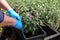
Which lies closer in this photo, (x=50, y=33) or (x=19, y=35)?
(x=19, y=35)

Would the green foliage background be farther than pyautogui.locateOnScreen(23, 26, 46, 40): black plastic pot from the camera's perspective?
Yes

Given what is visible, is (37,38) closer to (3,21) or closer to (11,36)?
(11,36)

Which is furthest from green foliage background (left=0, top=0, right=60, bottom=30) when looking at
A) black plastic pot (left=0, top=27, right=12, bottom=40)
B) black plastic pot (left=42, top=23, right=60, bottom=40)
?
black plastic pot (left=0, top=27, right=12, bottom=40)

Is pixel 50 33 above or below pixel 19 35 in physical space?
below

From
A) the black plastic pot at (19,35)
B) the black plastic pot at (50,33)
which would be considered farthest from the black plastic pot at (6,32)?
the black plastic pot at (50,33)

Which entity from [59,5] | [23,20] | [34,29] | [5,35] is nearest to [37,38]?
[34,29]

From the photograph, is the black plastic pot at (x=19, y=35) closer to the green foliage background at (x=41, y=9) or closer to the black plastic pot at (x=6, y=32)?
the black plastic pot at (x=6, y=32)

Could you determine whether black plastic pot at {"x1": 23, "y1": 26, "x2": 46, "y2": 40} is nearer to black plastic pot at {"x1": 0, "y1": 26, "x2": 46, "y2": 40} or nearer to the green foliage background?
black plastic pot at {"x1": 0, "y1": 26, "x2": 46, "y2": 40}

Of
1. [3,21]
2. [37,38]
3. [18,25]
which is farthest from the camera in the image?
[37,38]

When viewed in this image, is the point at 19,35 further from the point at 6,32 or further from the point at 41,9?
the point at 41,9

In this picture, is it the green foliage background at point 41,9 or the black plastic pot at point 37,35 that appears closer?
the black plastic pot at point 37,35

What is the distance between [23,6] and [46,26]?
0.39m

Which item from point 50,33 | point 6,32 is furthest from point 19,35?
point 50,33

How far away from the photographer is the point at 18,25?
176cm
